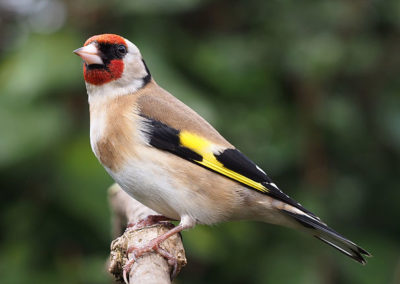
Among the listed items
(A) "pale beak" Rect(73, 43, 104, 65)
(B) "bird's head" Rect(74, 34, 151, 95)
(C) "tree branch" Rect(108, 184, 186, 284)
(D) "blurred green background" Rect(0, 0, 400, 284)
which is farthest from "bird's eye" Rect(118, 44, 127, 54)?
(C) "tree branch" Rect(108, 184, 186, 284)

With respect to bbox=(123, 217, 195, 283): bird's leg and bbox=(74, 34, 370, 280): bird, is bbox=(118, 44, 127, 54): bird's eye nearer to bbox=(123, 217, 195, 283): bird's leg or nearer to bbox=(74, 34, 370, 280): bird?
bbox=(74, 34, 370, 280): bird

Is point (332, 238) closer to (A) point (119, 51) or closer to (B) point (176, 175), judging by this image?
(B) point (176, 175)

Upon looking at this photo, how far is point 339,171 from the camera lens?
405 cm

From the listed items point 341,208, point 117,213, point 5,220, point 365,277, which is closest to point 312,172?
point 341,208

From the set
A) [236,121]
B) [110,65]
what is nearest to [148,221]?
[110,65]

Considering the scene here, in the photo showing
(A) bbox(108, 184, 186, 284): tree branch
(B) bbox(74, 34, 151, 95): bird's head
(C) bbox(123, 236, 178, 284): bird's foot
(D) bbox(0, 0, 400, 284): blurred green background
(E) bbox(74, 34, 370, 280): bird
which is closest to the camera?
(A) bbox(108, 184, 186, 284): tree branch

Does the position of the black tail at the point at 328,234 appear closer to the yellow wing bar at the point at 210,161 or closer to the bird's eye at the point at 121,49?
the yellow wing bar at the point at 210,161

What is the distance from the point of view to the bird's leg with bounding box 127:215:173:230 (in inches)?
114

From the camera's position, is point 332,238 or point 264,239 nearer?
point 332,238

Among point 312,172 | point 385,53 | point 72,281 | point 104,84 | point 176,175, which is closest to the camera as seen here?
point 176,175

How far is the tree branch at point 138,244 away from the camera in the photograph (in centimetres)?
213

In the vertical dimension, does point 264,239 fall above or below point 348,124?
below

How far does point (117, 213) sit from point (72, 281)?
0.43 meters

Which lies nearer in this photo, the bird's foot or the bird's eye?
the bird's foot
